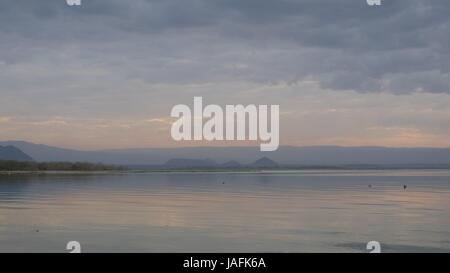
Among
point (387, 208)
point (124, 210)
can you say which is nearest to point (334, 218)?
point (387, 208)

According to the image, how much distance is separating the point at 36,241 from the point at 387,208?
80.4 ft

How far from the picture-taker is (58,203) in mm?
42219

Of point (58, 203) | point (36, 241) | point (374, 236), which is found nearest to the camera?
point (36, 241)
